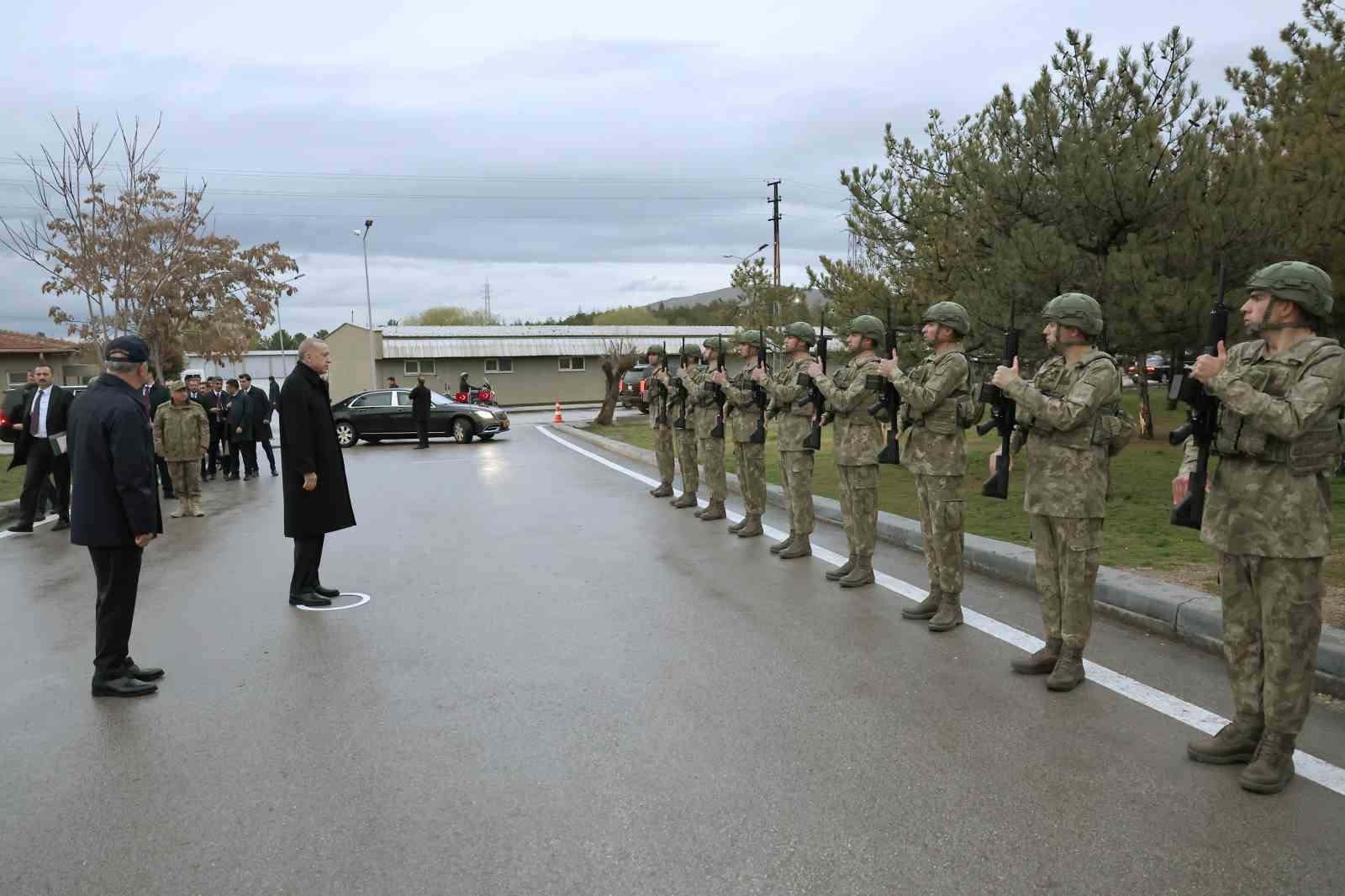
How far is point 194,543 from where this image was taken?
10094mm

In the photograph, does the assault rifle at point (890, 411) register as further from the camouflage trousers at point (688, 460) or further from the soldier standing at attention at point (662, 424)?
the soldier standing at attention at point (662, 424)

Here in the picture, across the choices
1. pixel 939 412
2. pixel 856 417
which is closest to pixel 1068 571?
pixel 939 412

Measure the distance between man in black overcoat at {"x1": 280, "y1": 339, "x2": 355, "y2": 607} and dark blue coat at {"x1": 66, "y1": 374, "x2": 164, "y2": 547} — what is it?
1.63 meters

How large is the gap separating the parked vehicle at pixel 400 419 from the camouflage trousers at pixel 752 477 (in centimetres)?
1594

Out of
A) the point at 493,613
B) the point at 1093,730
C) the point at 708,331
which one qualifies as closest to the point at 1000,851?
the point at 1093,730

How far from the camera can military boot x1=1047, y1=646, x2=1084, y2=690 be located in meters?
4.86

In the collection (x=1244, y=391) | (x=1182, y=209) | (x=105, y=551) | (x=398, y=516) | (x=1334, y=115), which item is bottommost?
(x=398, y=516)

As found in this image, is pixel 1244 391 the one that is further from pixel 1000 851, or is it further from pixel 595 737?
pixel 595 737

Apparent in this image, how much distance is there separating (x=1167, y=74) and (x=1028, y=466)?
26.1 feet

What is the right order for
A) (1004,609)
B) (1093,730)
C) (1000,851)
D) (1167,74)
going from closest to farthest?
(1000,851) → (1093,730) → (1004,609) → (1167,74)

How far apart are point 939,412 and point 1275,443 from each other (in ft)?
8.45

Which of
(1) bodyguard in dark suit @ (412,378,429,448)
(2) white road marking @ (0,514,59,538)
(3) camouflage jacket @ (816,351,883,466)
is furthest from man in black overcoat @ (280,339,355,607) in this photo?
(1) bodyguard in dark suit @ (412,378,429,448)

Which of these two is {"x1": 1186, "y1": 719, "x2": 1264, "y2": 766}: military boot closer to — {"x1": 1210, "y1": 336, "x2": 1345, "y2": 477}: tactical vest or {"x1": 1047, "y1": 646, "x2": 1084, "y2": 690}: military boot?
{"x1": 1047, "y1": 646, "x2": 1084, "y2": 690}: military boot

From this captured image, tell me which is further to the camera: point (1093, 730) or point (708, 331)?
point (708, 331)
